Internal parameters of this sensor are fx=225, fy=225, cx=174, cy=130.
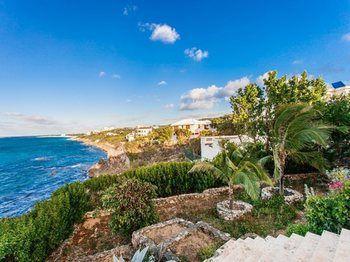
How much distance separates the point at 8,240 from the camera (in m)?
4.78

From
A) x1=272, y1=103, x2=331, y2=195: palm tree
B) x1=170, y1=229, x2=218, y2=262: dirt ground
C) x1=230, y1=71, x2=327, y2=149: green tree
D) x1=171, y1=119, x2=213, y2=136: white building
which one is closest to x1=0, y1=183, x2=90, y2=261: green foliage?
x1=170, y1=229, x2=218, y2=262: dirt ground

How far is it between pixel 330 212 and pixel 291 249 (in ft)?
5.04

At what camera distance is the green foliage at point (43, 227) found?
4910mm

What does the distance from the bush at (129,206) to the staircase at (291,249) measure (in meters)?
3.01

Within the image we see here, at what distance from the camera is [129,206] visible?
6.41 metres

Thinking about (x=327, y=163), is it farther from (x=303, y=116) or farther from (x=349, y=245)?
(x=349, y=245)

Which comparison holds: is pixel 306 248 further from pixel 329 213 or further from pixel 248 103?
pixel 248 103

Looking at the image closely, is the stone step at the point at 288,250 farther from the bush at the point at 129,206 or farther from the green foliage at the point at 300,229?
the bush at the point at 129,206

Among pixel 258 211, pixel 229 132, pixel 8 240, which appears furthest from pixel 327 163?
pixel 229 132

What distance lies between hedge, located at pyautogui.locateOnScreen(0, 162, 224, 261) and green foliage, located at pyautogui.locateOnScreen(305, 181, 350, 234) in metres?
5.51

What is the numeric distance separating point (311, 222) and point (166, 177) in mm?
6177

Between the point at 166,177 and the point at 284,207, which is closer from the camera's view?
the point at 284,207

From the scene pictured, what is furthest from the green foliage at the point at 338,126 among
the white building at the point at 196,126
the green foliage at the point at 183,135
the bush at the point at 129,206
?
the white building at the point at 196,126

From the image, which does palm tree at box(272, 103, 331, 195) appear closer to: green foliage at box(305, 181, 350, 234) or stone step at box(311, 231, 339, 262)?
green foliage at box(305, 181, 350, 234)
